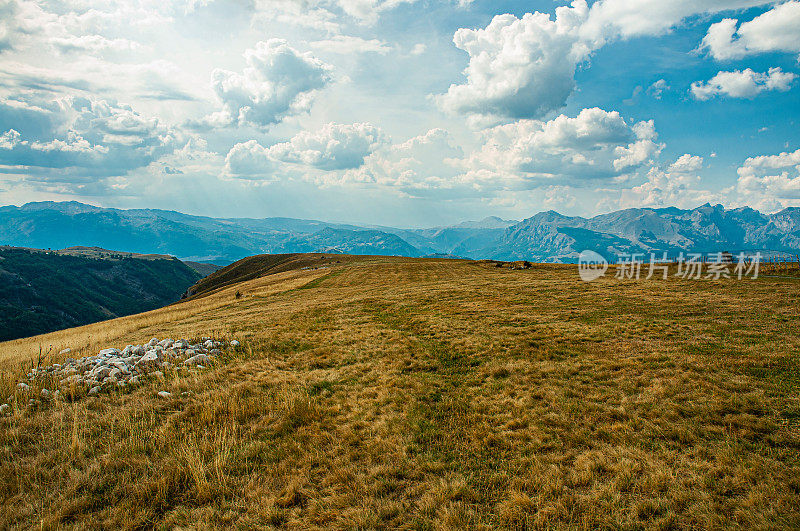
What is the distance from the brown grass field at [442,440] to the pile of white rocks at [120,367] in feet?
2.57

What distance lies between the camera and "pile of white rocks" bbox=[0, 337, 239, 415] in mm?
12383

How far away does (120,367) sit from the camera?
13.6m

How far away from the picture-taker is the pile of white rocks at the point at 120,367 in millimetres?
12383

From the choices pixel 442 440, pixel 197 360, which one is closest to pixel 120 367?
pixel 197 360

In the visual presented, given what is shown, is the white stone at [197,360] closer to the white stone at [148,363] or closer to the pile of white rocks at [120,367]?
the pile of white rocks at [120,367]

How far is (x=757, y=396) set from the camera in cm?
1038

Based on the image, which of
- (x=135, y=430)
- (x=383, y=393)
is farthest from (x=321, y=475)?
(x=135, y=430)

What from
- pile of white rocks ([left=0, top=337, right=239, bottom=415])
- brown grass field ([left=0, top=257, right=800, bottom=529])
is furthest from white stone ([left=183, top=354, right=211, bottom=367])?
brown grass field ([left=0, top=257, right=800, bottom=529])

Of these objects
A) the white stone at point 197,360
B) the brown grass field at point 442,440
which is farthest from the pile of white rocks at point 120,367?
the brown grass field at point 442,440

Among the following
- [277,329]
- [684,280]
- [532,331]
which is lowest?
[277,329]

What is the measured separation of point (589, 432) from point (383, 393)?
6580mm

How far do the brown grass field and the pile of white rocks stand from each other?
2.57ft

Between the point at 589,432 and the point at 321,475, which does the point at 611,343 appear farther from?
the point at 321,475

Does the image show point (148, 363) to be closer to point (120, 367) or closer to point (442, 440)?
point (120, 367)
